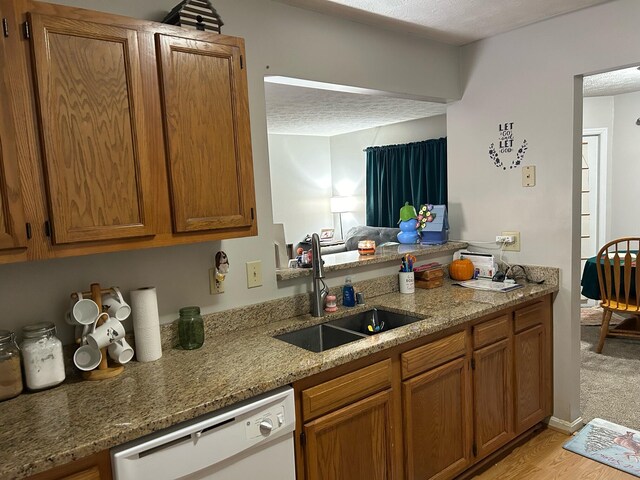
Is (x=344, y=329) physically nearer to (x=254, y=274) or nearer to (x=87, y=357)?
(x=254, y=274)

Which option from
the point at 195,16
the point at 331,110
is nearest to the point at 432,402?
the point at 195,16

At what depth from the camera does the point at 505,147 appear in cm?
286

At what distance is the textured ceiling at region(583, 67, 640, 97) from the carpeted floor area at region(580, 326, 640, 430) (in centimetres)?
235

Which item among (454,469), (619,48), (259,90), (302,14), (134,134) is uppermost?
(302,14)

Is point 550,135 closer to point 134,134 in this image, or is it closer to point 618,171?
point 134,134

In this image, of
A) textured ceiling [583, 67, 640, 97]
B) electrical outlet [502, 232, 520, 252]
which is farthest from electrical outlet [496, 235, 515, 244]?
textured ceiling [583, 67, 640, 97]

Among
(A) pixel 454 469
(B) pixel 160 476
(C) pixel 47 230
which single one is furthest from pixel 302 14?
(A) pixel 454 469

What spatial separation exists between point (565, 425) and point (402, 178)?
4.09 m

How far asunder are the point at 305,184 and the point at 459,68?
4.54m

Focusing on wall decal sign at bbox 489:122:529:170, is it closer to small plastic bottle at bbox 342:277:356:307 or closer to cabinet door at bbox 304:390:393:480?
small plastic bottle at bbox 342:277:356:307

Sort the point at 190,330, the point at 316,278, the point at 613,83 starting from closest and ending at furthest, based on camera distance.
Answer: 1. the point at 190,330
2. the point at 316,278
3. the point at 613,83

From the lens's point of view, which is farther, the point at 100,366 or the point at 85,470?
the point at 100,366

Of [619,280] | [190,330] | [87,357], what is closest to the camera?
[87,357]

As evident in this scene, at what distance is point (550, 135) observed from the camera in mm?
2654
